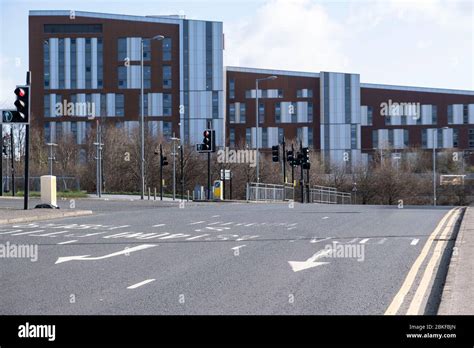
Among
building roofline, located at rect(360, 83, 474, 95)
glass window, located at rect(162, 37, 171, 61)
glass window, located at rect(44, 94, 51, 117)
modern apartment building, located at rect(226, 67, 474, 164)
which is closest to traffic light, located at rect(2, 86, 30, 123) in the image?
glass window, located at rect(162, 37, 171, 61)

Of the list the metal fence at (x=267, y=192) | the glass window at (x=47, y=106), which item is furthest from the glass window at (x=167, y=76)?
the metal fence at (x=267, y=192)

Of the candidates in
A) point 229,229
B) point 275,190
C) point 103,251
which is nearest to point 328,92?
point 275,190

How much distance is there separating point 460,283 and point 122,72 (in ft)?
266

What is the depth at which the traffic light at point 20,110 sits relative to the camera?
25.9 m

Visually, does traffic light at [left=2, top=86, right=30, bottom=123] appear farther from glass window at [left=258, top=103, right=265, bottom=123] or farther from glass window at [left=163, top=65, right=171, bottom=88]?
glass window at [left=258, top=103, right=265, bottom=123]

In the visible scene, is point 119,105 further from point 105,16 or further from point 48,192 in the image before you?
point 48,192

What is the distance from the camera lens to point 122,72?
88500mm

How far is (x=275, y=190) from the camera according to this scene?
62.1 m

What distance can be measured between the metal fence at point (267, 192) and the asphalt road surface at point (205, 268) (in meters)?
34.4

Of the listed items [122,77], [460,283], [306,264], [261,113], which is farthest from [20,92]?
[261,113]

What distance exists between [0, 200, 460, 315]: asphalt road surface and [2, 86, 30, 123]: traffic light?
5.60 m

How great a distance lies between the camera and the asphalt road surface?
9.34 m

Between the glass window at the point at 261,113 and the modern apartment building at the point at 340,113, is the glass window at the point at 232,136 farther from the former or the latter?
the glass window at the point at 261,113
